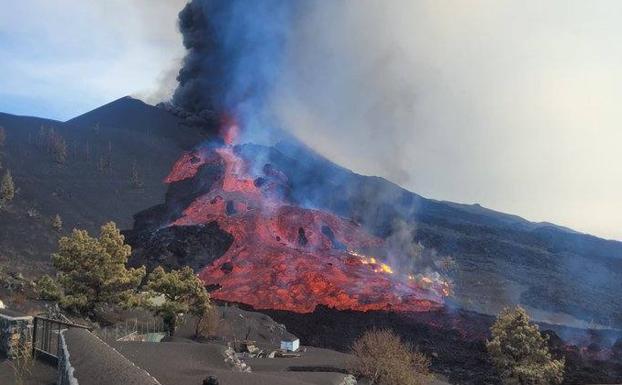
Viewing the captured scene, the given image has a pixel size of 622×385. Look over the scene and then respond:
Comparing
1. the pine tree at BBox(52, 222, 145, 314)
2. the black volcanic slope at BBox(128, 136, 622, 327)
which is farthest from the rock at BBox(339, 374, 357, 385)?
the black volcanic slope at BBox(128, 136, 622, 327)

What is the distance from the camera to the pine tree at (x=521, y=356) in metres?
33.2

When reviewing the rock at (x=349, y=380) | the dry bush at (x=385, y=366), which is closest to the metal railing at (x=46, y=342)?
the rock at (x=349, y=380)

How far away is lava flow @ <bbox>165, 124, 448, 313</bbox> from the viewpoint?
2207 inches

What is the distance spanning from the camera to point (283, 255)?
6594cm

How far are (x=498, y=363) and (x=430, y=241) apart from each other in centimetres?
5722

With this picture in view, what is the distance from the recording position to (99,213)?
7231cm

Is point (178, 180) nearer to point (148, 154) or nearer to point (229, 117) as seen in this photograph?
point (148, 154)

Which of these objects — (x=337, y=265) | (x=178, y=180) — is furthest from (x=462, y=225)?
(x=178, y=180)

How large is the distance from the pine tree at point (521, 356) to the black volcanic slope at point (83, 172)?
41316 millimetres

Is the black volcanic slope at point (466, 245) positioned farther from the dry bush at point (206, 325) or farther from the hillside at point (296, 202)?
the dry bush at point (206, 325)

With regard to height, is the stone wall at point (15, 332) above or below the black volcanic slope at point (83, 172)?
below

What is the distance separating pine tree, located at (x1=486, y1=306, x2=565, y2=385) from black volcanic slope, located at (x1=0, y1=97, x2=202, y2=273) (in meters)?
41.3

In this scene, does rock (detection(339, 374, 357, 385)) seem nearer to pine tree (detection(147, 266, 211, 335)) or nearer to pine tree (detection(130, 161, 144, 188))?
pine tree (detection(147, 266, 211, 335))

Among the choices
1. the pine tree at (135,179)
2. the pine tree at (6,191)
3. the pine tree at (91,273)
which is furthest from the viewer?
the pine tree at (135,179)
